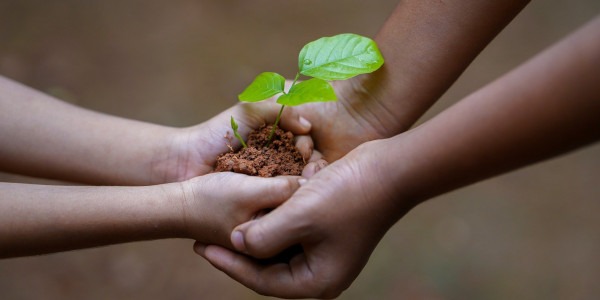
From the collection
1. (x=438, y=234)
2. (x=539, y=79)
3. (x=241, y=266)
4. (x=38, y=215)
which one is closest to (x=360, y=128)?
(x=241, y=266)

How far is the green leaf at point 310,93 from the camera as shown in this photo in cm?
99

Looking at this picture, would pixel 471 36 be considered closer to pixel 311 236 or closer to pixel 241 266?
pixel 311 236

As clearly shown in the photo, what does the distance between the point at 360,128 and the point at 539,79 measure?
516 mm

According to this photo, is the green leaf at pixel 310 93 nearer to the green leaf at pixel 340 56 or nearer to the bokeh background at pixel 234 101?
the green leaf at pixel 340 56

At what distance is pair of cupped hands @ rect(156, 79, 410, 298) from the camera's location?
915mm

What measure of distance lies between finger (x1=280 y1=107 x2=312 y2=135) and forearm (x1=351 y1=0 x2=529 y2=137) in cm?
13

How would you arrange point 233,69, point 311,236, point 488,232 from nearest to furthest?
point 311,236 < point 488,232 < point 233,69

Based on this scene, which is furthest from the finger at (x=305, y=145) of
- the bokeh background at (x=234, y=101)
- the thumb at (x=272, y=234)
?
the bokeh background at (x=234, y=101)

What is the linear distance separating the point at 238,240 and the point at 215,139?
12.0 inches

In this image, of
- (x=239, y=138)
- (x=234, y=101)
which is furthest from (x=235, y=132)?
(x=234, y=101)

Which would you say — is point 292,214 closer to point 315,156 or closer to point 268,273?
point 268,273

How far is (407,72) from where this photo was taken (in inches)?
45.6

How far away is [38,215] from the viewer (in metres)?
0.98

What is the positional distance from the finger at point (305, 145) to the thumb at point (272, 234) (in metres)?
0.23
